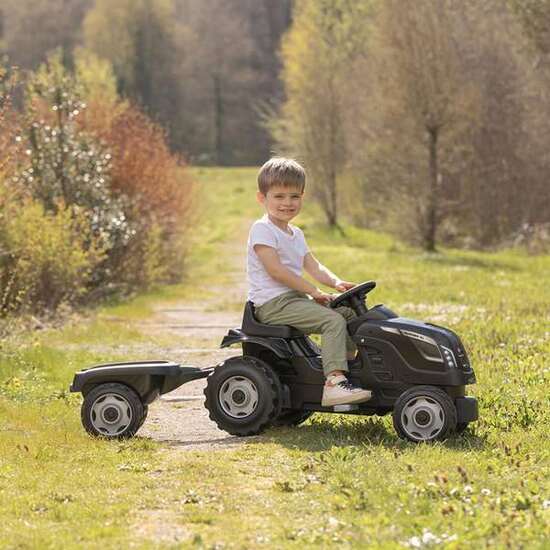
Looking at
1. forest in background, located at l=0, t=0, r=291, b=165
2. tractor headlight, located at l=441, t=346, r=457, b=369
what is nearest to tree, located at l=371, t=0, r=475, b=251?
tractor headlight, located at l=441, t=346, r=457, b=369

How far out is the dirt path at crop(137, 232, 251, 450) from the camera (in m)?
8.56

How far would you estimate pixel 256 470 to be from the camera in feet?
23.3

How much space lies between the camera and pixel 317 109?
135 ft

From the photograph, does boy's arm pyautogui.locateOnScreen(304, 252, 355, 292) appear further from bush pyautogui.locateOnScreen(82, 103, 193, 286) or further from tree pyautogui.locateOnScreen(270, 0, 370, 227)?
tree pyautogui.locateOnScreen(270, 0, 370, 227)

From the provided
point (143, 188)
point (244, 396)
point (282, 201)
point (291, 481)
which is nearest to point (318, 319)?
point (244, 396)

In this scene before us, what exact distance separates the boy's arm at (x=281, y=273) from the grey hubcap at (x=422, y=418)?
42.3 inches

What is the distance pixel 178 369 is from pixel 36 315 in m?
8.55

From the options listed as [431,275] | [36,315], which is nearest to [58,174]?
[36,315]

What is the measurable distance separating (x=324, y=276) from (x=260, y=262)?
1.75 feet

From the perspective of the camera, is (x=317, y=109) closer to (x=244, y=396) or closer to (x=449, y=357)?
(x=244, y=396)

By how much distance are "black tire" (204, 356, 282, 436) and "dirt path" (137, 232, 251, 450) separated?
0.48ft

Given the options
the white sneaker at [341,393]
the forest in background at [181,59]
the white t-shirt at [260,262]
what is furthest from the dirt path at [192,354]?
the forest in background at [181,59]

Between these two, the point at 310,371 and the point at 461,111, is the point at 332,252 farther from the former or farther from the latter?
the point at 310,371

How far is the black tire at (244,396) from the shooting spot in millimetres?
8133
